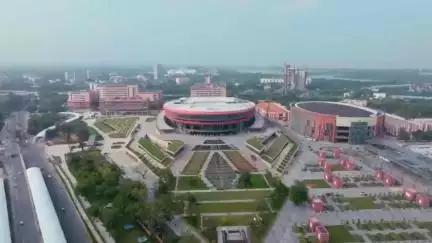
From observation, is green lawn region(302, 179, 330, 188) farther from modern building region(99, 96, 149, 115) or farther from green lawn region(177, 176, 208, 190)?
modern building region(99, 96, 149, 115)

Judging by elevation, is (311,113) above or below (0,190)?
above

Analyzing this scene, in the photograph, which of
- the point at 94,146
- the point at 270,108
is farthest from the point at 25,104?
the point at 270,108

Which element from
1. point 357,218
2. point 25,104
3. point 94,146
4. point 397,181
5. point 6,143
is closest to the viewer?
point 357,218

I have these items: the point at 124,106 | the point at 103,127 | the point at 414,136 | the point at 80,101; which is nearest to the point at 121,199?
the point at 103,127

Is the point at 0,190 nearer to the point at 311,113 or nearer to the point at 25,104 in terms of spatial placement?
the point at 311,113

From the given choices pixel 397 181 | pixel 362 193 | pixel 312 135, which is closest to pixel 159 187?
pixel 362 193

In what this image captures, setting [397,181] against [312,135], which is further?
[312,135]

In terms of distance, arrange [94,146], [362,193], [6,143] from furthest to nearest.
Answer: [6,143] → [94,146] → [362,193]

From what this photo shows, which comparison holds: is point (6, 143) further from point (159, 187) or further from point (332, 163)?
point (332, 163)
